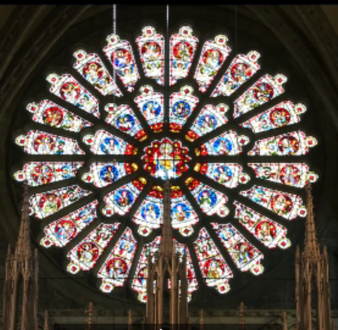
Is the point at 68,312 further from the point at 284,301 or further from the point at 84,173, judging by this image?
the point at 284,301

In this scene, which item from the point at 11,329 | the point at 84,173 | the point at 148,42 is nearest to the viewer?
the point at 11,329

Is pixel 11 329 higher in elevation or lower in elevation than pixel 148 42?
lower

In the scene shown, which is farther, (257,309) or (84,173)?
(84,173)

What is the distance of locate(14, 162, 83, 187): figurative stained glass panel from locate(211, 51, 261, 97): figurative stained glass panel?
2790mm

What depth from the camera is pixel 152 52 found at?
14.4 meters

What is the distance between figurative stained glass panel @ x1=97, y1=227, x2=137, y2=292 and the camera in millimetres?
12711

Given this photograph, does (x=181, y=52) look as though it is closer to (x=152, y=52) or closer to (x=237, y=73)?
(x=152, y=52)

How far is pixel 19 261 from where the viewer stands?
30.0ft

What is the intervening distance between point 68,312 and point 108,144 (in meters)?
3.08

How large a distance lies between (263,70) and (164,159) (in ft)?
7.89

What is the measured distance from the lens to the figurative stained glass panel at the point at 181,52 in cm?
1433

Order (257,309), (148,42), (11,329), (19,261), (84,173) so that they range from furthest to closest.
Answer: (148,42), (84,173), (257,309), (19,261), (11,329)

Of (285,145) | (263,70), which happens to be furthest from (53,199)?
(263,70)

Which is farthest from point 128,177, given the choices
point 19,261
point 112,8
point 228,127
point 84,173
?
point 19,261
